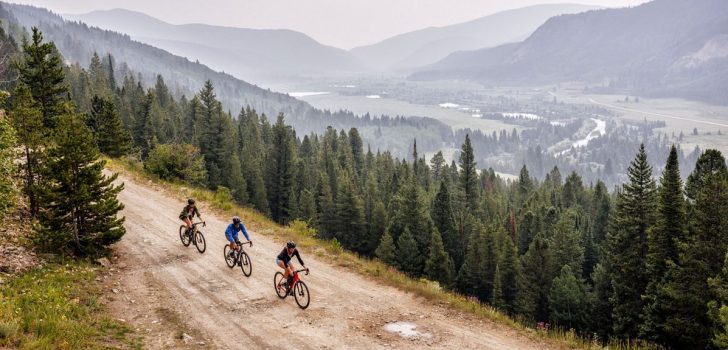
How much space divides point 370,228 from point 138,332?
64034 mm

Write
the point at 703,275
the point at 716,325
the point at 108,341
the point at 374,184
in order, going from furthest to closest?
1. the point at 374,184
2. the point at 703,275
3. the point at 716,325
4. the point at 108,341

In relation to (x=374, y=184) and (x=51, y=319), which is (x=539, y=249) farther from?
(x=51, y=319)

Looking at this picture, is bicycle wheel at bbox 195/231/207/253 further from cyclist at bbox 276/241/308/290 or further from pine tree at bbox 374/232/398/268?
pine tree at bbox 374/232/398/268

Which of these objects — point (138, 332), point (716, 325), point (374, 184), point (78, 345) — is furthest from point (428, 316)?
point (374, 184)

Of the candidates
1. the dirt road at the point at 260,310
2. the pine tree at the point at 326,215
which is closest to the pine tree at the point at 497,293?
the pine tree at the point at 326,215

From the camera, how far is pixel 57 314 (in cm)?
1662

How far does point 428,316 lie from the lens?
67.5ft

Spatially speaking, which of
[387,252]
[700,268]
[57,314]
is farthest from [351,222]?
[57,314]

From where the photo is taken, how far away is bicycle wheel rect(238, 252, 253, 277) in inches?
931

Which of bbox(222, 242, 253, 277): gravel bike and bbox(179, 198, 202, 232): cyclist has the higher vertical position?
bbox(179, 198, 202, 232): cyclist

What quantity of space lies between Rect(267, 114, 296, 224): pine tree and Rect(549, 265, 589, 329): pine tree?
51.0 metres

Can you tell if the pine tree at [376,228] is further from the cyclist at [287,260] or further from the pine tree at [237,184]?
the cyclist at [287,260]

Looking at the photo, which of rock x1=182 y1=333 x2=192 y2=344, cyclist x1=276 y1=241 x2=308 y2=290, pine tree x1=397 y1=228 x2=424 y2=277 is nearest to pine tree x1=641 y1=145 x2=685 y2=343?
pine tree x1=397 y1=228 x2=424 y2=277

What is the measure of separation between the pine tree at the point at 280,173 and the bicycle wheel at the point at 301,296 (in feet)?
245
